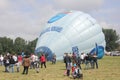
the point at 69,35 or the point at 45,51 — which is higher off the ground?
the point at 69,35

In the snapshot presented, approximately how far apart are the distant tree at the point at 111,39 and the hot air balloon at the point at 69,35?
282 ft

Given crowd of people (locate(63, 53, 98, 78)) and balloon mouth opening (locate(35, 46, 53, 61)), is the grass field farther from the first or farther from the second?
balloon mouth opening (locate(35, 46, 53, 61))

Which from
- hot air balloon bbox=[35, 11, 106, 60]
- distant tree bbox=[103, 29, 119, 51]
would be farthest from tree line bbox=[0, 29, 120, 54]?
hot air balloon bbox=[35, 11, 106, 60]

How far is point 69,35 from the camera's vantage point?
37.3 meters

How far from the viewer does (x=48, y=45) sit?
1430 inches

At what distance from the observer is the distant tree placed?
413 feet

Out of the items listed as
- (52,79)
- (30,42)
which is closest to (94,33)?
(52,79)

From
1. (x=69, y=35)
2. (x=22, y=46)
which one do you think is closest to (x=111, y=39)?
(x=22, y=46)

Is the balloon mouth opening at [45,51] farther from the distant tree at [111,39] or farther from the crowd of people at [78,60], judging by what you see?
the distant tree at [111,39]

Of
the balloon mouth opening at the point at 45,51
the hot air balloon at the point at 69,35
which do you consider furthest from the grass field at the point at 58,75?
the hot air balloon at the point at 69,35

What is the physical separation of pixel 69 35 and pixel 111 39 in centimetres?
9321

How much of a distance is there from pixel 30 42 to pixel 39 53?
349 feet

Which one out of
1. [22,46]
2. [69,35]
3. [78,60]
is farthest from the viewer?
[22,46]

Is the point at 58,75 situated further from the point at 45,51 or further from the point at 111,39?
the point at 111,39
